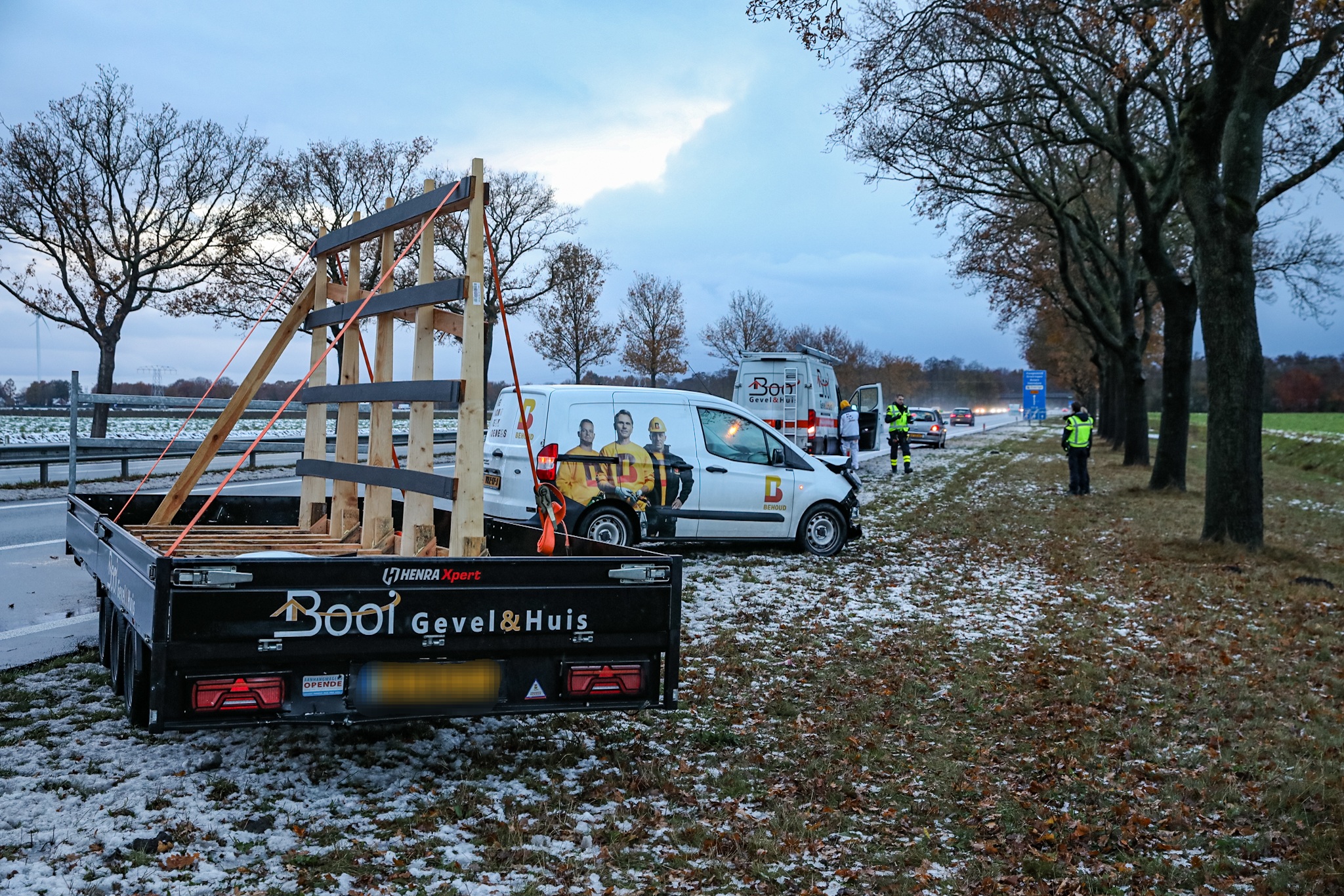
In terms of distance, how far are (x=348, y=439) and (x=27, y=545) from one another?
649cm

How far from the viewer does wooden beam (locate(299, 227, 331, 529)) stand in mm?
6504

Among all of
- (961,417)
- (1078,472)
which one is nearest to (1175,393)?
(1078,472)

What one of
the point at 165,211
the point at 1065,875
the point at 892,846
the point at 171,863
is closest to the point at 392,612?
the point at 171,863

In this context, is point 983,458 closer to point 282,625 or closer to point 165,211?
point 165,211

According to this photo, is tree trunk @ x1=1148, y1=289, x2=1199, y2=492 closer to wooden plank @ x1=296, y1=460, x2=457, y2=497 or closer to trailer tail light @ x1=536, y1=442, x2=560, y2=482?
trailer tail light @ x1=536, y1=442, x2=560, y2=482

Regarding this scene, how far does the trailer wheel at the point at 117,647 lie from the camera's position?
496cm

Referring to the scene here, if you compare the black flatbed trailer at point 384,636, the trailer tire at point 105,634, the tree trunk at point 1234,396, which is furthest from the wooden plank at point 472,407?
the tree trunk at point 1234,396

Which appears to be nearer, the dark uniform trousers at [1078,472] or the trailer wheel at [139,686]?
the trailer wheel at [139,686]

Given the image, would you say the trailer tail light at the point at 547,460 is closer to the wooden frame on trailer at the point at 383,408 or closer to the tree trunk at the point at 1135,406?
the wooden frame on trailer at the point at 383,408

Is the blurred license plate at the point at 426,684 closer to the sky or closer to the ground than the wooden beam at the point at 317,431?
closer to the ground

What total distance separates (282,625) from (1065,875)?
3.30 m

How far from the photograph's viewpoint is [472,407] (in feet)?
15.4

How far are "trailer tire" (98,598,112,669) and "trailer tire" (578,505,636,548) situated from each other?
5485 mm

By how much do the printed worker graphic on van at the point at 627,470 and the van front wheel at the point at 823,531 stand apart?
2116 mm
